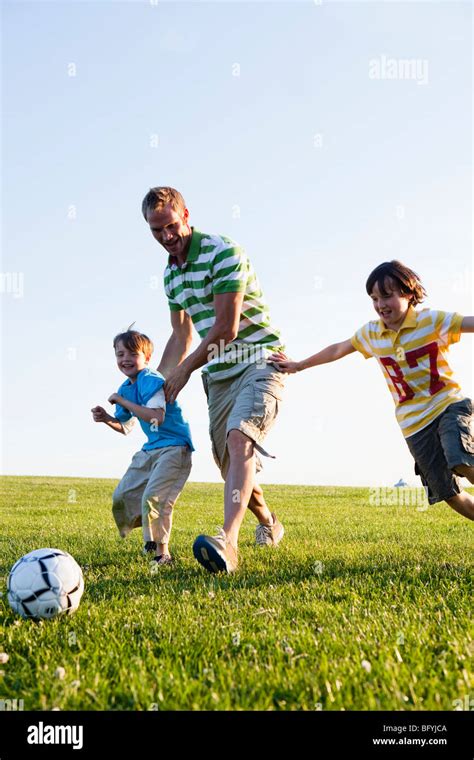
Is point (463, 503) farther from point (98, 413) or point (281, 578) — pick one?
point (98, 413)

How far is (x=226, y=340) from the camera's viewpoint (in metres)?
6.62

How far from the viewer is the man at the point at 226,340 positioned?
251 inches

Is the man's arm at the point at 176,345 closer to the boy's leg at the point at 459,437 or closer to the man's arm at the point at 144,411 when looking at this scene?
the man's arm at the point at 144,411

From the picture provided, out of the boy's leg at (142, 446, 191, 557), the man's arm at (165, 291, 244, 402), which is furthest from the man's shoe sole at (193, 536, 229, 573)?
the man's arm at (165, 291, 244, 402)

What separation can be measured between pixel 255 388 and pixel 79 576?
100 inches

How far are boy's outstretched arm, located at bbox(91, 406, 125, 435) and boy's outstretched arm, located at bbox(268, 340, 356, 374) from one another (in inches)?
81.3

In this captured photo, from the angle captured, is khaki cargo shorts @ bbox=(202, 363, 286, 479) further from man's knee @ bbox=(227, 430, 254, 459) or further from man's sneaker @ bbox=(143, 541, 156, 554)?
man's sneaker @ bbox=(143, 541, 156, 554)

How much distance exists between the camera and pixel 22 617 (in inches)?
180

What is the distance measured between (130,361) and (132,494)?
1.48 meters

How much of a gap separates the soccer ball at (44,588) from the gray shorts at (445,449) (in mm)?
3472

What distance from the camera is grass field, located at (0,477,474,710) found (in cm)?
309

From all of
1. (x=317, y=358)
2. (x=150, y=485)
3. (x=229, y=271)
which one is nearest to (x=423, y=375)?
(x=317, y=358)
